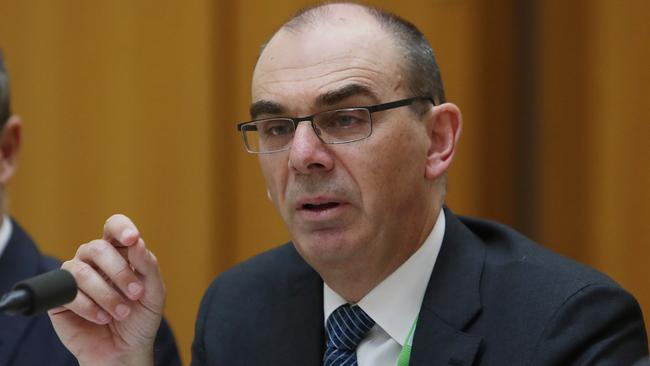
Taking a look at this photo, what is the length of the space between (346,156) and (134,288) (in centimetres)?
47

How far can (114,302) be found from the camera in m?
1.93

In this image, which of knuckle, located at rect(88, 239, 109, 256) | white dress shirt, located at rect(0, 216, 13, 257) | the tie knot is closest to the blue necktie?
the tie knot

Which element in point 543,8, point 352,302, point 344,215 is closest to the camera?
point 344,215

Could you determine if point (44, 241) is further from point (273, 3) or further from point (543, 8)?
point (543, 8)

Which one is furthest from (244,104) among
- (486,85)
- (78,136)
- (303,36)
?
(303,36)

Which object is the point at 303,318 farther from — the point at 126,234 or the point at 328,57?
the point at 328,57

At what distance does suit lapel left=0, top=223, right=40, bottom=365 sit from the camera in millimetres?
2254

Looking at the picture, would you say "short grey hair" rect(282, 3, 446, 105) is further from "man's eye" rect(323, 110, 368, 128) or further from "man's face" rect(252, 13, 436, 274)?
"man's eye" rect(323, 110, 368, 128)

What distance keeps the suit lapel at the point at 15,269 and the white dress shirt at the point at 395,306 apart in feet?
2.64

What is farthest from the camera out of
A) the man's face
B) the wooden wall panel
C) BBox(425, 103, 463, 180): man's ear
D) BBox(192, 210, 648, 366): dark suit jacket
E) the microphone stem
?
the wooden wall panel

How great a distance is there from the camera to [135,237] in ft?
6.19

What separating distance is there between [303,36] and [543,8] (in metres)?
1.17

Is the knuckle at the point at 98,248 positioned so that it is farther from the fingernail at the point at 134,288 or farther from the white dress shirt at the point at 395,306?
the white dress shirt at the point at 395,306

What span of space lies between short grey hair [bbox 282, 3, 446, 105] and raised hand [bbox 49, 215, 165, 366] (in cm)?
52
